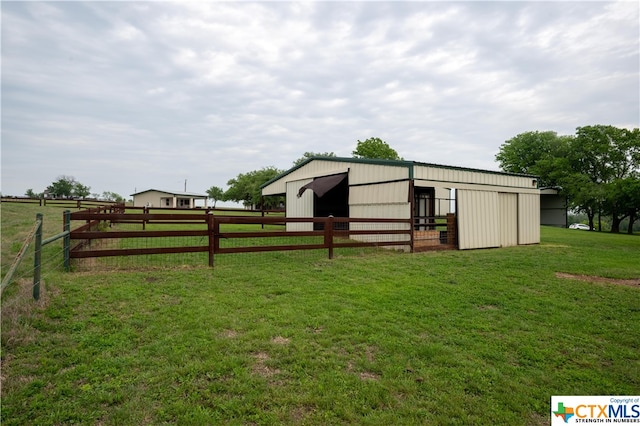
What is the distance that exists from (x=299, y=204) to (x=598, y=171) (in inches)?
1467

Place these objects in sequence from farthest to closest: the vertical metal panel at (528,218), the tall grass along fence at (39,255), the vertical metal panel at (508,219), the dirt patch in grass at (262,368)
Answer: the vertical metal panel at (528,218) < the vertical metal panel at (508,219) < the tall grass along fence at (39,255) < the dirt patch in grass at (262,368)

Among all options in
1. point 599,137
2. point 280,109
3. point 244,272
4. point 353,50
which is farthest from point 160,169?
point 599,137

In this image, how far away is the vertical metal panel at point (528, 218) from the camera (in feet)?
44.6

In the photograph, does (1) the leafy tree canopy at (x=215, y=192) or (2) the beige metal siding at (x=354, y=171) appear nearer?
(2) the beige metal siding at (x=354, y=171)

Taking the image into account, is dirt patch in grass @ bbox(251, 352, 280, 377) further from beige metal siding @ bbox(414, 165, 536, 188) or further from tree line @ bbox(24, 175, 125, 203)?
tree line @ bbox(24, 175, 125, 203)

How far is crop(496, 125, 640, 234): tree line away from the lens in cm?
2916

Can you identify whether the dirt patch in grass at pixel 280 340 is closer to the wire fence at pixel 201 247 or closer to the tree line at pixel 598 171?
the wire fence at pixel 201 247

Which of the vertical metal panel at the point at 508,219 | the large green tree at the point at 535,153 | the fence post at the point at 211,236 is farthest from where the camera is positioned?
the large green tree at the point at 535,153

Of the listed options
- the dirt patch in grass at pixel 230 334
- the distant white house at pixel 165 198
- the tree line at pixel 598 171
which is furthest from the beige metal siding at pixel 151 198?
the tree line at pixel 598 171

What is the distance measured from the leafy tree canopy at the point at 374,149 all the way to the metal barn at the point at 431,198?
29.6 m

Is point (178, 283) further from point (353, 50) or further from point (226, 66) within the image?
point (353, 50)

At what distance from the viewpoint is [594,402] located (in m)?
2.61

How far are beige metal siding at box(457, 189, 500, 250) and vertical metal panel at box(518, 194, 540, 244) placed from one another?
166 centimetres

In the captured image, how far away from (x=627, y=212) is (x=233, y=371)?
40.9 meters
